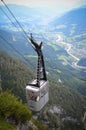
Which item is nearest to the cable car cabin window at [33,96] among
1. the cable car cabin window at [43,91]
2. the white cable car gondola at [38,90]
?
the white cable car gondola at [38,90]

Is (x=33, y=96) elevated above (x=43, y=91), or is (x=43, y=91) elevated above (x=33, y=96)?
(x=43, y=91)

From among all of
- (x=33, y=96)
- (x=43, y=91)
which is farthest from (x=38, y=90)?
(x=43, y=91)

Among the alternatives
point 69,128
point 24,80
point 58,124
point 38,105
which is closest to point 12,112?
point 38,105

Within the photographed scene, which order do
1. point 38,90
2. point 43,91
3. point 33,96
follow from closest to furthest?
point 38,90 < point 33,96 < point 43,91

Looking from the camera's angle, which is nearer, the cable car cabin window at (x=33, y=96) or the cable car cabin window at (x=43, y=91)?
the cable car cabin window at (x=33, y=96)

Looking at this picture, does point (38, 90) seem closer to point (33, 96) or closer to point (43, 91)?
point (33, 96)

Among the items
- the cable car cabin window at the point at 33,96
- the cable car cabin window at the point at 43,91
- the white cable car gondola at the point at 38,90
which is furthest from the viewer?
the cable car cabin window at the point at 43,91

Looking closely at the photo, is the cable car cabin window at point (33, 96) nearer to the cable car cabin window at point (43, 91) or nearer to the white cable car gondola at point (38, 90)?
the white cable car gondola at point (38, 90)

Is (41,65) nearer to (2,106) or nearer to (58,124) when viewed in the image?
(2,106)

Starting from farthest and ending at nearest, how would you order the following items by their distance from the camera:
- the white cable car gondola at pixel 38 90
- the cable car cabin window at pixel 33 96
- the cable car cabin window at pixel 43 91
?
the cable car cabin window at pixel 43 91 < the cable car cabin window at pixel 33 96 < the white cable car gondola at pixel 38 90

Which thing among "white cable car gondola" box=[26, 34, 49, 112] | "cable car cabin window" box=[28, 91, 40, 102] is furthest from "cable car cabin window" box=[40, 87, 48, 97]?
"cable car cabin window" box=[28, 91, 40, 102]

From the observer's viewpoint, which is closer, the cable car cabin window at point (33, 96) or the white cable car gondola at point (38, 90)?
the white cable car gondola at point (38, 90)
